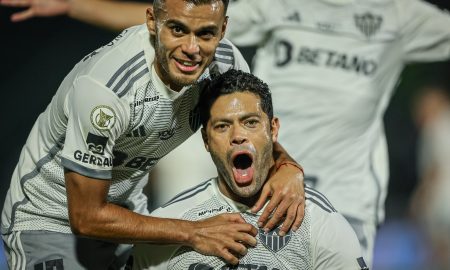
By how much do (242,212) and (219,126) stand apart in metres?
0.31

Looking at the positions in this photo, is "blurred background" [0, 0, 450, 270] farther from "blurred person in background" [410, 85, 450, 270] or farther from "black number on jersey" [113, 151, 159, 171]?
"black number on jersey" [113, 151, 159, 171]

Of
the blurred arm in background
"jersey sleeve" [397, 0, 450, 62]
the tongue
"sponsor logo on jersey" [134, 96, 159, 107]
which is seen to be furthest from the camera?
"jersey sleeve" [397, 0, 450, 62]

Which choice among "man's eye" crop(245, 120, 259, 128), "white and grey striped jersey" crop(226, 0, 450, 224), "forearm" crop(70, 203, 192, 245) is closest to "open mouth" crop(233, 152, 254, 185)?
"man's eye" crop(245, 120, 259, 128)

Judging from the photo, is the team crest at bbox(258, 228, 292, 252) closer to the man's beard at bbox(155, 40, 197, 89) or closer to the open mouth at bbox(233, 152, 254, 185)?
the open mouth at bbox(233, 152, 254, 185)

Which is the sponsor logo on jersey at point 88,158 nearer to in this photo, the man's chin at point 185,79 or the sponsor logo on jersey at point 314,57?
the man's chin at point 185,79

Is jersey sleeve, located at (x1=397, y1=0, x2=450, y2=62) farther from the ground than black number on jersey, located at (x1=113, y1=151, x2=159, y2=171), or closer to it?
farther from the ground

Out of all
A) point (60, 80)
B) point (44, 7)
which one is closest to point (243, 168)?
point (44, 7)

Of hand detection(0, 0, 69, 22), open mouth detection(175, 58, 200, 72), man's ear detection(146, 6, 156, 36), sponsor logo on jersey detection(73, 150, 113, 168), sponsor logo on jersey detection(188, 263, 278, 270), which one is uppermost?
hand detection(0, 0, 69, 22)

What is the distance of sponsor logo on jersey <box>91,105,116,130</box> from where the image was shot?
3209mm

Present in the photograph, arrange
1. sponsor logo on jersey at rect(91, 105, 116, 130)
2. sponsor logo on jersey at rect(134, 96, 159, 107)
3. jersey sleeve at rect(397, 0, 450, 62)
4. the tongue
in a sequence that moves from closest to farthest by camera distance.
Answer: sponsor logo on jersey at rect(91, 105, 116, 130) < sponsor logo on jersey at rect(134, 96, 159, 107) < the tongue < jersey sleeve at rect(397, 0, 450, 62)

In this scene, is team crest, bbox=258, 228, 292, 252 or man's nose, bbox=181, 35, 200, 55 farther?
team crest, bbox=258, 228, 292, 252

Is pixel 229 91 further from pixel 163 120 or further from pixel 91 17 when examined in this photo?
pixel 91 17

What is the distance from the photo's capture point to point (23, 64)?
21.2ft

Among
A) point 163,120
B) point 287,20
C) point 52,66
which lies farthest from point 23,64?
point 163,120
